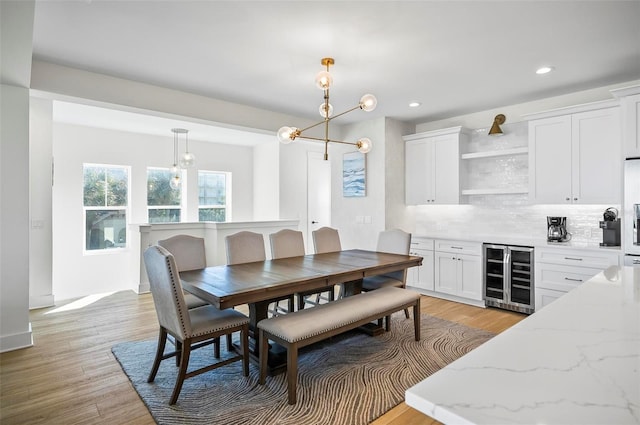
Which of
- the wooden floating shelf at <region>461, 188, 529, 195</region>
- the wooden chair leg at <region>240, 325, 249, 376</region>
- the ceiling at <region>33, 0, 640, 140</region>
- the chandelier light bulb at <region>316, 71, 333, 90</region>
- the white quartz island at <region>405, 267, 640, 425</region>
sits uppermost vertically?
the ceiling at <region>33, 0, 640, 140</region>

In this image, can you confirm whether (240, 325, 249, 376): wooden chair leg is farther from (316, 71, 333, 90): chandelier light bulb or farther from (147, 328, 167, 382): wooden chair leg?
(316, 71, 333, 90): chandelier light bulb

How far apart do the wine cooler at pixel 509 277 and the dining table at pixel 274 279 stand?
1.30 metres

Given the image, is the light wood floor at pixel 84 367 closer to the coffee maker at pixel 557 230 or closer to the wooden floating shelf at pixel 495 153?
the coffee maker at pixel 557 230

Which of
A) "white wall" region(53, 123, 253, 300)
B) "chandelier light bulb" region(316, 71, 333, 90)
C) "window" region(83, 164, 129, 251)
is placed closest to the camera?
"chandelier light bulb" region(316, 71, 333, 90)

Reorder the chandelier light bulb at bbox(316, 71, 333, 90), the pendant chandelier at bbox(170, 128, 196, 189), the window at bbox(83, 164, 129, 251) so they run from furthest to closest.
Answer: the window at bbox(83, 164, 129, 251), the pendant chandelier at bbox(170, 128, 196, 189), the chandelier light bulb at bbox(316, 71, 333, 90)

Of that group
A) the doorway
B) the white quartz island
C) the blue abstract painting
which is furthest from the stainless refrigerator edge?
the doorway

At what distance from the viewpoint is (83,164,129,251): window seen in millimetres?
6199

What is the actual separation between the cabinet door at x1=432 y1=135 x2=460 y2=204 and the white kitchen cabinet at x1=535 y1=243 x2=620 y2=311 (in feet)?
4.39

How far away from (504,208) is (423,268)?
1.34m

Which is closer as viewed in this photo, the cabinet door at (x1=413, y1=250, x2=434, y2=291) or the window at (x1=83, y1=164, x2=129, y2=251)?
the cabinet door at (x1=413, y1=250, x2=434, y2=291)

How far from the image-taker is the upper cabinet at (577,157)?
3613 millimetres

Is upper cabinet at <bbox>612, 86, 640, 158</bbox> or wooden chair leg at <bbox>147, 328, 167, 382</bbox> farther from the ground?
upper cabinet at <bbox>612, 86, 640, 158</bbox>

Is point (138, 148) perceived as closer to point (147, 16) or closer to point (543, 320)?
point (147, 16)

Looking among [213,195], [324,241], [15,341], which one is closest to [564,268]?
[324,241]
